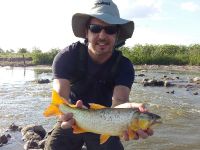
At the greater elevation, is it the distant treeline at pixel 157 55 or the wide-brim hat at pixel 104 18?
the wide-brim hat at pixel 104 18

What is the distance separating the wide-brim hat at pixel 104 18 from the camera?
18.8 feet

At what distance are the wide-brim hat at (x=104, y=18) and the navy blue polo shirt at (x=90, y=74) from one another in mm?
292

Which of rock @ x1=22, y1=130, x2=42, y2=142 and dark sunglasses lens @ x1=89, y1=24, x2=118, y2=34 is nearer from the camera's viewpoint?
dark sunglasses lens @ x1=89, y1=24, x2=118, y2=34

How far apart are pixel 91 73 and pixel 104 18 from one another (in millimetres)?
815

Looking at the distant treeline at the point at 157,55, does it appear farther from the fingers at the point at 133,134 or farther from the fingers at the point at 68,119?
the fingers at the point at 133,134

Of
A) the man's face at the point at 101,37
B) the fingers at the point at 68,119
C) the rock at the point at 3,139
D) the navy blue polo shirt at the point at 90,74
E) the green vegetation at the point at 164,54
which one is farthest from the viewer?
the green vegetation at the point at 164,54

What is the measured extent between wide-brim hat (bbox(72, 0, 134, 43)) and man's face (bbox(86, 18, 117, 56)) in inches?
4.0

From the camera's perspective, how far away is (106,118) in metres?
4.95

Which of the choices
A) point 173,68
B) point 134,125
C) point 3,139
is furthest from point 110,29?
point 173,68

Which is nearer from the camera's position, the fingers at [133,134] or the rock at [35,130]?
the fingers at [133,134]

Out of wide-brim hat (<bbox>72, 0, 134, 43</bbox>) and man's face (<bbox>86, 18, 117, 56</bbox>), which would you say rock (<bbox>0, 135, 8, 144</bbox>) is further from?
man's face (<bbox>86, 18, 117, 56</bbox>)

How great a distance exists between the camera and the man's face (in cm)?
567

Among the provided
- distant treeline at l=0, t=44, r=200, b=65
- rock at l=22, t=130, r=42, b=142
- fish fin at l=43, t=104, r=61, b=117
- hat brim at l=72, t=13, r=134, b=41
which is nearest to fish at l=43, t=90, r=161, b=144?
fish fin at l=43, t=104, r=61, b=117

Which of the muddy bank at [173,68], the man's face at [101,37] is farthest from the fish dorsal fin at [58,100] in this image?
the muddy bank at [173,68]
